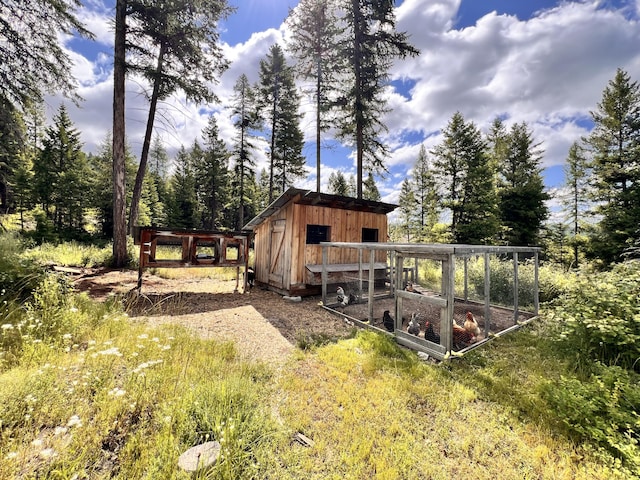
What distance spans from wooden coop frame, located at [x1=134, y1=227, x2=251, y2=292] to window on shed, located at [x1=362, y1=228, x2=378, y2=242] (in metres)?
4.84

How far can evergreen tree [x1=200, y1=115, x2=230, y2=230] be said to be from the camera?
2369cm

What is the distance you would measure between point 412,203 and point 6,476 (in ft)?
91.3

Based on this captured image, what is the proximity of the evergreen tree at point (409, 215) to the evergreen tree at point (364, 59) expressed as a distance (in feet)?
47.0

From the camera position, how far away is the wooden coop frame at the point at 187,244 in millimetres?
7094

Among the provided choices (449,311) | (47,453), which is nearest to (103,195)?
(47,453)

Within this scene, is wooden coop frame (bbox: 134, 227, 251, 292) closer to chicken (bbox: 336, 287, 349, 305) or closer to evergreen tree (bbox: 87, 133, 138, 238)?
chicken (bbox: 336, 287, 349, 305)

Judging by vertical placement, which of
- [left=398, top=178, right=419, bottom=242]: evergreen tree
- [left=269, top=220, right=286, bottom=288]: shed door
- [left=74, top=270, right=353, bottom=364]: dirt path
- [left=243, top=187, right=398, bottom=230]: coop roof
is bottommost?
[left=74, top=270, right=353, bottom=364]: dirt path

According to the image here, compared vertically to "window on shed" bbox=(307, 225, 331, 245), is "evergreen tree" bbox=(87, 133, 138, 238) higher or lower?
higher

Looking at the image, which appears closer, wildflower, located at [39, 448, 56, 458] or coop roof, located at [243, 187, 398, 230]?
wildflower, located at [39, 448, 56, 458]

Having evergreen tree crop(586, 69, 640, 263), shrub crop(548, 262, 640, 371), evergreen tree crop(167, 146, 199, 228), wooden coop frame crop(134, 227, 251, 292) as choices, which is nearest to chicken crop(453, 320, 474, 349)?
shrub crop(548, 262, 640, 371)

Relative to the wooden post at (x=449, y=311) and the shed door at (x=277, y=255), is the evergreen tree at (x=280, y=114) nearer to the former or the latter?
the shed door at (x=277, y=255)

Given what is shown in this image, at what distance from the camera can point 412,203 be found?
26.1 metres

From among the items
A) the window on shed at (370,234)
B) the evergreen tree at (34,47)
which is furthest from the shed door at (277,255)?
the evergreen tree at (34,47)

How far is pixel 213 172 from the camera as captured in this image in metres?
24.1
